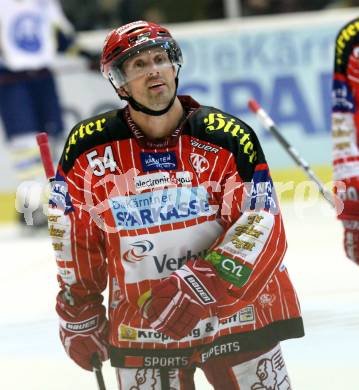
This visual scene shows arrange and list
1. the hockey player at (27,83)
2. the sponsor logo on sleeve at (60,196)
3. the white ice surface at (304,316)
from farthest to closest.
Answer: the hockey player at (27,83)
the white ice surface at (304,316)
the sponsor logo on sleeve at (60,196)

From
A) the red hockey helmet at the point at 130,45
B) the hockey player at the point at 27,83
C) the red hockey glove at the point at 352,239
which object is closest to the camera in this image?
the red hockey helmet at the point at 130,45

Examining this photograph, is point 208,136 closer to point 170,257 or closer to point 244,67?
point 170,257

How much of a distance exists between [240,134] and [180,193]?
0.20 metres

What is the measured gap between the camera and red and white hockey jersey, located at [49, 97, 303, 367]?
2611 mm

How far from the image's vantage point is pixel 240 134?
2.64 meters

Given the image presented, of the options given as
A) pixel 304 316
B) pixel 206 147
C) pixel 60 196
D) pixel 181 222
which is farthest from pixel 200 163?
pixel 304 316

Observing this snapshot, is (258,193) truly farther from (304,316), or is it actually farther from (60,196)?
(304,316)

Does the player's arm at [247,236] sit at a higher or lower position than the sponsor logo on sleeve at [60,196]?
lower

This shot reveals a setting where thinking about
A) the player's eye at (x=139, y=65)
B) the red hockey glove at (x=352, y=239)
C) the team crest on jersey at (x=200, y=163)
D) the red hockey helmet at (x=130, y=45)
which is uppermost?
the red hockey helmet at (x=130, y=45)

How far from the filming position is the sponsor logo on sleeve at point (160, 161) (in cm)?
263

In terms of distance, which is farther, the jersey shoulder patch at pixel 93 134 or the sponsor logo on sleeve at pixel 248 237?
the jersey shoulder patch at pixel 93 134

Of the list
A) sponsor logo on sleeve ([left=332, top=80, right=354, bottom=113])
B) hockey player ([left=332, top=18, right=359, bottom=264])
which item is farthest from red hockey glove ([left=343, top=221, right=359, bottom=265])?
sponsor logo on sleeve ([left=332, top=80, right=354, bottom=113])

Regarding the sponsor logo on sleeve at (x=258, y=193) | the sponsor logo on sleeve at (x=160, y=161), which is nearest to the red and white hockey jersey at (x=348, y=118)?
the sponsor logo on sleeve at (x=258, y=193)

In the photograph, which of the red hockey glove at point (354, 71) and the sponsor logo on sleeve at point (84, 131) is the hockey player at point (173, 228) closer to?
the sponsor logo on sleeve at point (84, 131)
